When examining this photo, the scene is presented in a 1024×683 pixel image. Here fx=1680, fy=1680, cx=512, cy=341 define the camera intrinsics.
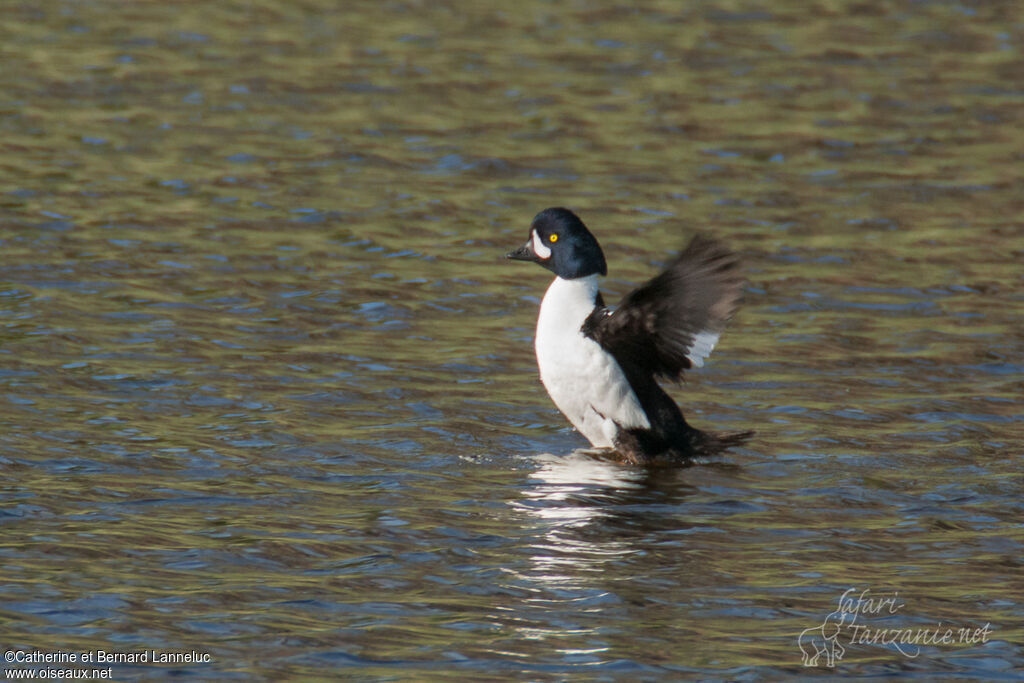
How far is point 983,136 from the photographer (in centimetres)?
1798

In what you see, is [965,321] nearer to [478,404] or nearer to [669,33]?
[478,404]

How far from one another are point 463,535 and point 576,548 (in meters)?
0.58

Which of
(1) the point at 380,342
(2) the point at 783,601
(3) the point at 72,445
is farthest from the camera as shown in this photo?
(1) the point at 380,342

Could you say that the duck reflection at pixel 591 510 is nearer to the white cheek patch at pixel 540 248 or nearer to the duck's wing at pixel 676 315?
the duck's wing at pixel 676 315

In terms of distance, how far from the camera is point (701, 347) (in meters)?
9.55

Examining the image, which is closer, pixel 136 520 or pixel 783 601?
pixel 783 601

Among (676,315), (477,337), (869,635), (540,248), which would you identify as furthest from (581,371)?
(869,635)

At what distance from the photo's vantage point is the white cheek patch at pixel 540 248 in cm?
1024

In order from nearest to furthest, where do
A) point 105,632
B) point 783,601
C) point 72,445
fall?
point 105,632, point 783,601, point 72,445

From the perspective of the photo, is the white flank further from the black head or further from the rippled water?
the black head

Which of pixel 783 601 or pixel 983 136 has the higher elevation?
pixel 983 136

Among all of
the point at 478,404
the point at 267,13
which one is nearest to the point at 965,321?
the point at 478,404

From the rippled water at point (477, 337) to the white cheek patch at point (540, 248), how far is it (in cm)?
114

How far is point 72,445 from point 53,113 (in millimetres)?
9353
